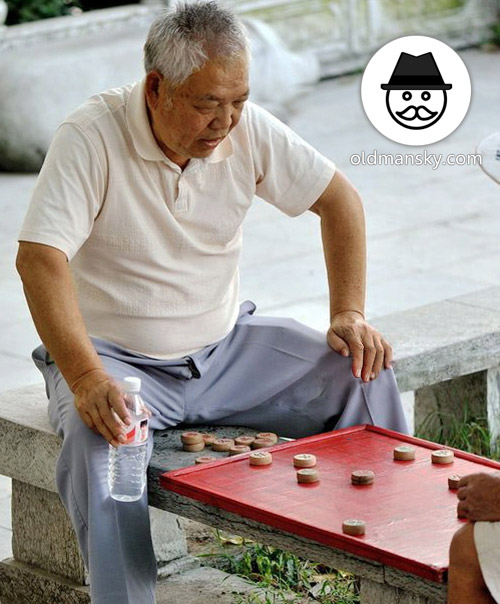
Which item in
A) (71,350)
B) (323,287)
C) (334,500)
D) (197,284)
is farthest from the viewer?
(323,287)

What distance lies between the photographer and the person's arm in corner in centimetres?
323

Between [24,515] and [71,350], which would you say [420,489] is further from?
[24,515]

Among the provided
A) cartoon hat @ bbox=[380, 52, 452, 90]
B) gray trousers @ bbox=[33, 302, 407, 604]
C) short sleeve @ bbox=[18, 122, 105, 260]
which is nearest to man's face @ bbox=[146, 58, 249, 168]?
short sleeve @ bbox=[18, 122, 105, 260]

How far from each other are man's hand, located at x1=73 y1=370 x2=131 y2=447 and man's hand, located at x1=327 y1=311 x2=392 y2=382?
0.73m

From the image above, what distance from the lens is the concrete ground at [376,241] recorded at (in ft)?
21.7

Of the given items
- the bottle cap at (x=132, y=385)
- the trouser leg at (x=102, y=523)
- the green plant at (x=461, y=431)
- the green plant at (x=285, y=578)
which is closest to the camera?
the trouser leg at (x=102, y=523)

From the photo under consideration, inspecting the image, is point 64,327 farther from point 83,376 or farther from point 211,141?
point 211,141

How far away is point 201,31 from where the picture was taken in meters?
3.31

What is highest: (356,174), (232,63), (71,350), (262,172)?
(232,63)

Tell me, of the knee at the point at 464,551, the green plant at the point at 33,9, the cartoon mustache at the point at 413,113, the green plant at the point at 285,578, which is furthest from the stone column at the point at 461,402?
the green plant at the point at 33,9

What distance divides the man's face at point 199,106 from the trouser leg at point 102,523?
72 centimetres

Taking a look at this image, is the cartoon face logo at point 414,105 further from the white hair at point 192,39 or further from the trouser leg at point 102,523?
the trouser leg at point 102,523

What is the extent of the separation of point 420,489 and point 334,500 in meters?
0.21

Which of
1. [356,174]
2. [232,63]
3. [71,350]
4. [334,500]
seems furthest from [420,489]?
[356,174]
